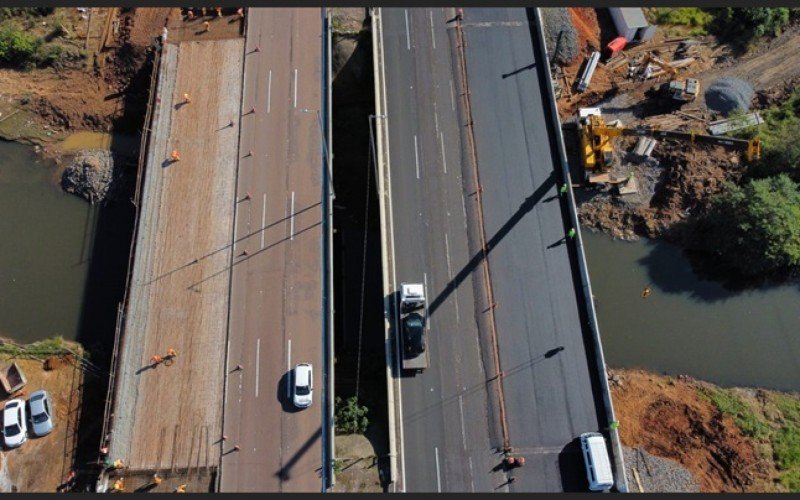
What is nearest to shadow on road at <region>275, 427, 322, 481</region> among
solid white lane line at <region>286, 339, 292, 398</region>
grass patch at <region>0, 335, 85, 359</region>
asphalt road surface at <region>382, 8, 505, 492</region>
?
solid white lane line at <region>286, 339, 292, 398</region>

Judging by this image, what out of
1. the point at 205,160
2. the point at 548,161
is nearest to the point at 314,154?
the point at 205,160

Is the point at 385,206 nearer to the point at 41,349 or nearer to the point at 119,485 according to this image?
the point at 119,485

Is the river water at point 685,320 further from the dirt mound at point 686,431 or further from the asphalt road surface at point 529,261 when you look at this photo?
the asphalt road surface at point 529,261

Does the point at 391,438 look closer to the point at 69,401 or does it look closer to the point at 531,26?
the point at 69,401

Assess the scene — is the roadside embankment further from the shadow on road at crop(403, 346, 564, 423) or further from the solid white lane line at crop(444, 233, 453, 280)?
the solid white lane line at crop(444, 233, 453, 280)

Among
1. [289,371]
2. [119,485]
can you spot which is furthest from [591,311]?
[119,485]

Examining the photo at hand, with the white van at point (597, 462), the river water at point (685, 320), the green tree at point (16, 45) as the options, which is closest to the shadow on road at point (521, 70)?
the river water at point (685, 320)
